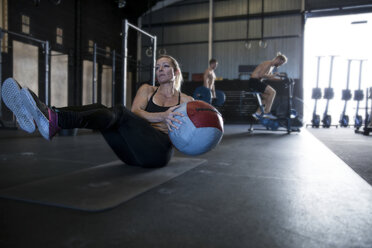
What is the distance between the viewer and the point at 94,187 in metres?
1.39

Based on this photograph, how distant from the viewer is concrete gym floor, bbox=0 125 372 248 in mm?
842

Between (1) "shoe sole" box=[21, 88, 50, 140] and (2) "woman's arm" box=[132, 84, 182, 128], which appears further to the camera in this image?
(2) "woman's arm" box=[132, 84, 182, 128]

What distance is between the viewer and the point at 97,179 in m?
1.54

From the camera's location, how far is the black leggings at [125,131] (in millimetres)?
1333

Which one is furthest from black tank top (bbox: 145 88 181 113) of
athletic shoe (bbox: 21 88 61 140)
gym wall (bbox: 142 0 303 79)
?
gym wall (bbox: 142 0 303 79)

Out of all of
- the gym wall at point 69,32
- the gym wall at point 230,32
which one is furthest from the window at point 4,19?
the gym wall at point 230,32

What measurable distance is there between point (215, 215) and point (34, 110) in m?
0.84

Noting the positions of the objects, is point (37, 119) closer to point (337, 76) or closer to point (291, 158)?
point (291, 158)

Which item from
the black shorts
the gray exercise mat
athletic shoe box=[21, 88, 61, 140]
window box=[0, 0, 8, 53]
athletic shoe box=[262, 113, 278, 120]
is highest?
window box=[0, 0, 8, 53]

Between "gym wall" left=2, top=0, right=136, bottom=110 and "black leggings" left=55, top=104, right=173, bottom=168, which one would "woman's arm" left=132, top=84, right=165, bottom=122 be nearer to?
"black leggings" left=55, top=104, right=173, bottom=168

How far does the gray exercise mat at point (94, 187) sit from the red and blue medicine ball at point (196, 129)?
230mm

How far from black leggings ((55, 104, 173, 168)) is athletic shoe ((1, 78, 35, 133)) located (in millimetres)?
128

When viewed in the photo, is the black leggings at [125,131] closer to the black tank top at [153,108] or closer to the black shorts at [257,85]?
the black tank top at [153,108]

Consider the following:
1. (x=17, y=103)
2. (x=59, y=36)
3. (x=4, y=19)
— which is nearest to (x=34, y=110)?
(x=17, y=103)
